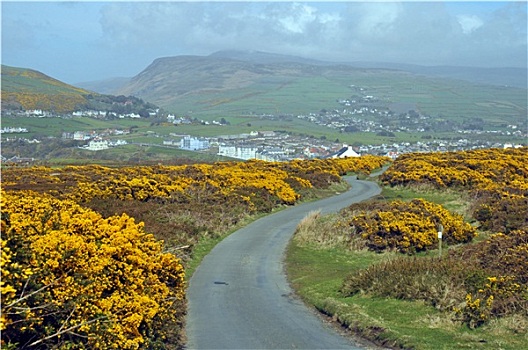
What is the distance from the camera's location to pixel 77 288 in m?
8.45

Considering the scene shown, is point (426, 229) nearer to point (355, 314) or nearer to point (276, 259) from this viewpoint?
point (276, 259)

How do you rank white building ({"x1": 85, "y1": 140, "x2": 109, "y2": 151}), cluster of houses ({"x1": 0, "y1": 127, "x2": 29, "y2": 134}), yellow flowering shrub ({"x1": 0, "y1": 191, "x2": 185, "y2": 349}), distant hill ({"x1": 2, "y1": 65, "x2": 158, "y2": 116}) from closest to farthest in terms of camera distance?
yellow flowering shrub ({"x1": 0, "y1": 191, "x2": 185, "y2": 349})
white building ({"x1": 85, "y1": 140, "x2": 109, "y2": 151})
cluster of houses ({"x1": 0, "y1": 127, "x2": 29, "y2": 134})
distant hill ({"x1": 2, "y1": 65, "x2": 158, "y2": 116})

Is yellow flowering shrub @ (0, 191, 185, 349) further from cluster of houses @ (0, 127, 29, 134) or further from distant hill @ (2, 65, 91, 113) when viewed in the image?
distant hill @ (2, 65, 91, 113)

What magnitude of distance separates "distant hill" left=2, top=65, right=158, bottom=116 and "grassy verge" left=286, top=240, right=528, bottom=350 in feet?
440

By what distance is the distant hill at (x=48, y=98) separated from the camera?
145 m

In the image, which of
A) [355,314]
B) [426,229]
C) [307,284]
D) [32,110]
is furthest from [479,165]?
[32,110]

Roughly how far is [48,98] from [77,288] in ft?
520

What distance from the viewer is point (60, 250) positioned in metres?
8.62

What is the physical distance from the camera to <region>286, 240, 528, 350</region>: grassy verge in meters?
10.4

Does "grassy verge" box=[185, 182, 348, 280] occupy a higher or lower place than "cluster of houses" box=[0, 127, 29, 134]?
higher

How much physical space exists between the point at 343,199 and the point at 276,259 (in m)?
18.1

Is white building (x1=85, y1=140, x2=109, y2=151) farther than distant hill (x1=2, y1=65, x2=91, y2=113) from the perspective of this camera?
No

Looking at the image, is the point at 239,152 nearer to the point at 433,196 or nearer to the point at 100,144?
the point at 100,144

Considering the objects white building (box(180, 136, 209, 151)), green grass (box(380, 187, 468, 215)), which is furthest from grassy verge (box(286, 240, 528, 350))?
white building (box(180, 136, 209, 151))
